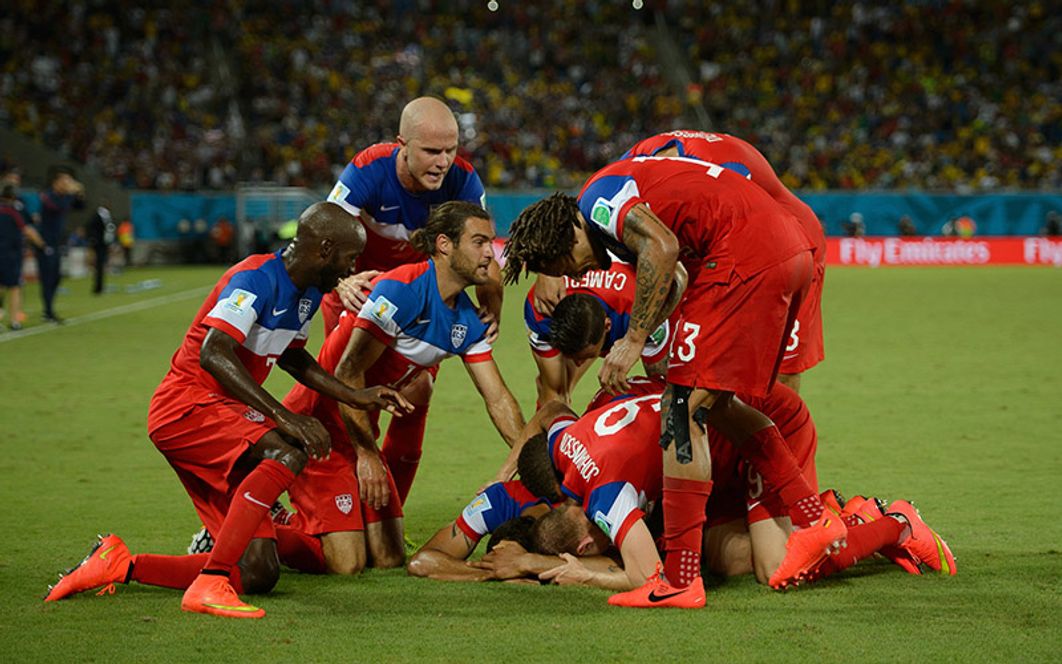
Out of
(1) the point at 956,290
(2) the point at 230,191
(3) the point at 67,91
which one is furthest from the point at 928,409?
(3) the point at 67,91

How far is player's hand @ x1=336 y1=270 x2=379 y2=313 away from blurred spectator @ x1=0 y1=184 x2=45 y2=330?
1198cm

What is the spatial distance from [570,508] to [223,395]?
64.6 inches

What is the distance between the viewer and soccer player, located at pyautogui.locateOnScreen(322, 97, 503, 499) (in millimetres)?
7039

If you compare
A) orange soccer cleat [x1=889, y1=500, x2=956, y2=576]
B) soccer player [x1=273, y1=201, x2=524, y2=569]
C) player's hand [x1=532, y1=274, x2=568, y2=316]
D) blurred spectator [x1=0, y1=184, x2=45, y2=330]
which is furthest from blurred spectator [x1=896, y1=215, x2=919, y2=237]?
orange soccer cleat [x1=889, y1=500, x2=956, y2=576]

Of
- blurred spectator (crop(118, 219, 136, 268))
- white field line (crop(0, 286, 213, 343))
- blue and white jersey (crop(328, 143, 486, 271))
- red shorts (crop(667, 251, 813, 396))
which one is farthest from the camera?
blurred spectator (crop(118, 219, 136, 268))

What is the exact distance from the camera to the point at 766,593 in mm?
5270

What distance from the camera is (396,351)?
21.7ft

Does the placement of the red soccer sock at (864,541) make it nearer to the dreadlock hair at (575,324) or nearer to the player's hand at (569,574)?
the player's hand at (569,574)

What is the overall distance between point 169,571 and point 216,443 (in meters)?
0.58

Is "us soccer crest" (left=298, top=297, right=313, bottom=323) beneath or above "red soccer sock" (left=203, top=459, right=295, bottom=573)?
above

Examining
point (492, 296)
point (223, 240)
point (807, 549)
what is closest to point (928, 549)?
point (807, 549)

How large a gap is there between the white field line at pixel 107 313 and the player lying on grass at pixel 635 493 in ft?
40.6

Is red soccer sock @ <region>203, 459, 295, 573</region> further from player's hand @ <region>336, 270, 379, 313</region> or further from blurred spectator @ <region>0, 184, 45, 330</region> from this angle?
blurred spectator @ <region>0, 184, 45, 330</region>

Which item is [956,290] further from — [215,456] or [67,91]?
[67,91]
